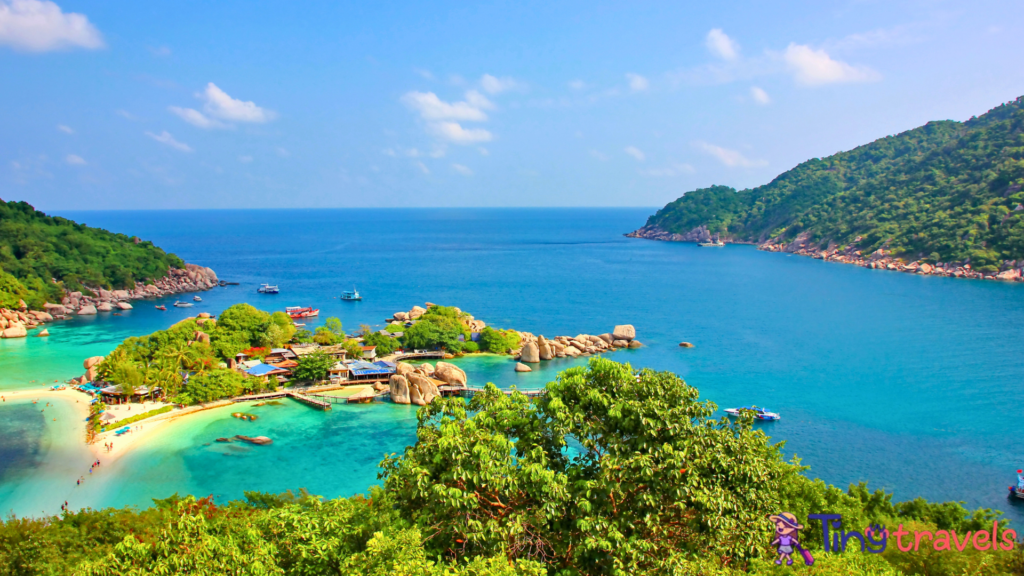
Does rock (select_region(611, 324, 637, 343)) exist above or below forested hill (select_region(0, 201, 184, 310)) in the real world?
below

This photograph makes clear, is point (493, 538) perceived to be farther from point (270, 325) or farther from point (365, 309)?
point (365, 309)

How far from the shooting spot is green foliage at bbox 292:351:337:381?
39.2 meters

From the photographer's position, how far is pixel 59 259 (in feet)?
236

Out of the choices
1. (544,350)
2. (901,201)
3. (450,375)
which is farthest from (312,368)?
(901,201)

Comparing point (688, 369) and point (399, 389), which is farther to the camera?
point (688, 369)

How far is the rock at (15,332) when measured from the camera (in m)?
52.1

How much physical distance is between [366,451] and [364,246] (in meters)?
125

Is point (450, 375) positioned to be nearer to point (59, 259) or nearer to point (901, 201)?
point (59, 259)

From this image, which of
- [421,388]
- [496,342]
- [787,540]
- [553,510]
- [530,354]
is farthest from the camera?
[496,342]

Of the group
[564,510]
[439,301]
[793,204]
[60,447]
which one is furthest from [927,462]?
[793,204]

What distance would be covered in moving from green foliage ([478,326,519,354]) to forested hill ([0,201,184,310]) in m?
47.3

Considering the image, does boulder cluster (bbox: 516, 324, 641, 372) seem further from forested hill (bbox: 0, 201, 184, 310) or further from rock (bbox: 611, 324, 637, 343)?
forested hill (bbox: 0, 201, 184, 310)

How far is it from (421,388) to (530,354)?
11721 millimetres

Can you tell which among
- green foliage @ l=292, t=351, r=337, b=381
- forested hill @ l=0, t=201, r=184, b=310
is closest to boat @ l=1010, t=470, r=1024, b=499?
green foliage @ l=292, t=351, r=337, b=381
